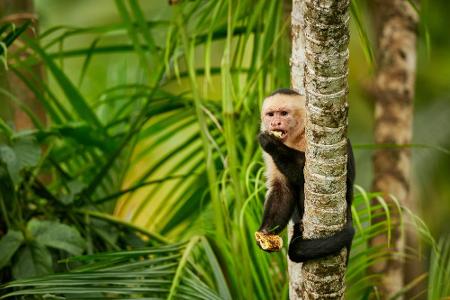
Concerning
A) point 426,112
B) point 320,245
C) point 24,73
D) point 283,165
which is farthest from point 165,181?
point 426,112

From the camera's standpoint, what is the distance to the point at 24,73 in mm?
3855

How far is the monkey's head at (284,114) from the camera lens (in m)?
2.61

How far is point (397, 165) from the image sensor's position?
14.2 ft

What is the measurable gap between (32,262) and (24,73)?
3.92ft

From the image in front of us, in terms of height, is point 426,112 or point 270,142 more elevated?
point 426,112

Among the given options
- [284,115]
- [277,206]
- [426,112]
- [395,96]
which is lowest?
[277,206]

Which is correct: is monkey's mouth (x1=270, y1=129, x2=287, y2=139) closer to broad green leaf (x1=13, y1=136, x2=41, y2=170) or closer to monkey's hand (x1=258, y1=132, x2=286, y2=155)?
monkey's hand (x1=258, y1=132, x2=286, y2=155)

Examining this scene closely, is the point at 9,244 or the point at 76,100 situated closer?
the point at 9,244

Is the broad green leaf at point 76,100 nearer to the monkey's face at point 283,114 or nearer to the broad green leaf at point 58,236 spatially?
the broad green leaf at point 58,236

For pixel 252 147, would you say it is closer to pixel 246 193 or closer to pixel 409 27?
pixel 246 193

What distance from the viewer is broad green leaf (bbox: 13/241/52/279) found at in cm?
290

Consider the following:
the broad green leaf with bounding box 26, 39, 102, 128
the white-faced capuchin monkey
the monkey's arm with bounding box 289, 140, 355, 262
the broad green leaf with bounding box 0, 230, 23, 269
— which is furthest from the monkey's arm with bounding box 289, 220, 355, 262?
the broad green leaf with bounding box 26, 39, 102, 128

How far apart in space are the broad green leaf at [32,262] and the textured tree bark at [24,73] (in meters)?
0.99

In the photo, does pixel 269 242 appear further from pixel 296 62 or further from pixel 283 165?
pixel 296 62
